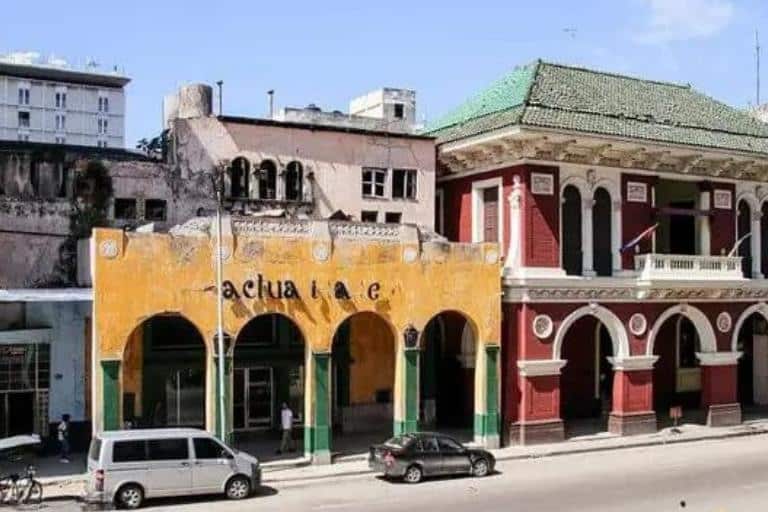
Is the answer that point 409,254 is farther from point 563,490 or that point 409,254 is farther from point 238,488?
point 238,488

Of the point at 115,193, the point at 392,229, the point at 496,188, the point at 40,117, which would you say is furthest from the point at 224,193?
the point at 40,117

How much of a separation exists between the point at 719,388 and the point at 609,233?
7.40 meters

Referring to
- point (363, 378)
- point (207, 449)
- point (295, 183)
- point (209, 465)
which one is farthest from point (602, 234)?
point (209, 465)

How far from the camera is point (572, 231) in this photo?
34281 mm

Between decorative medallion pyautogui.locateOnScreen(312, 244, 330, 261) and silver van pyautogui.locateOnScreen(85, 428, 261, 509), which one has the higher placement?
decorative medallion pyautogui.locateOnScreen(312, 244, 330, 261)

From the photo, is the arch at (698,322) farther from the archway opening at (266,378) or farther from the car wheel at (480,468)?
the archway opening at (266,378)

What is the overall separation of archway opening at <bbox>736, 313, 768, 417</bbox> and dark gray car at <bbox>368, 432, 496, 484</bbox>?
19.7m

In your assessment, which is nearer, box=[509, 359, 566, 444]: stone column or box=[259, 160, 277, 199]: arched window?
box=[509, 359, 566, 444]: stone column

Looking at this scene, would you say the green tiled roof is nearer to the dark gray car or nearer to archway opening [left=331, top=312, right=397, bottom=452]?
archway opening [left=331, top=312, right=397, bottom=452]

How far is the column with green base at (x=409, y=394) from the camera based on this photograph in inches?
1195

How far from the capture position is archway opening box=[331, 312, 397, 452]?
115 ft

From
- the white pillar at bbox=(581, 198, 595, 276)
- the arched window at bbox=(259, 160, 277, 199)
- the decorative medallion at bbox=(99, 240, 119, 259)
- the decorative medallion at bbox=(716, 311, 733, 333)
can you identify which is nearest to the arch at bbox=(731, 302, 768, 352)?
the decorative medallion at bbox=(716, 311, 733, 333)

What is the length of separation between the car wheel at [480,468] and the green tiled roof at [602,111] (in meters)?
10.7

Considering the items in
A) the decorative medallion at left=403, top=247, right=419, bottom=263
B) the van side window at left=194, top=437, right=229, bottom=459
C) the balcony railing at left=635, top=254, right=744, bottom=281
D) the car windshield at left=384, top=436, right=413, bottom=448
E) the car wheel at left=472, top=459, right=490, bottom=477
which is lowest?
the car wheel at left=472, top=459, right=490, bottom=477
